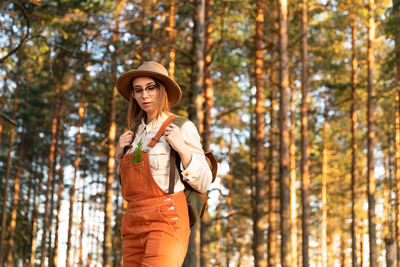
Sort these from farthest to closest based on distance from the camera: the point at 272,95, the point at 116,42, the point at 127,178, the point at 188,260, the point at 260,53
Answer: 1. the point at 272,95
2. the point at 260,53
3. the point at 116,42
4. the point at 188,260
5. the point at 127,178

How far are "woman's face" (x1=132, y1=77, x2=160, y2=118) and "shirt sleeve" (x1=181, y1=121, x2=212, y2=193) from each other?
30 cm

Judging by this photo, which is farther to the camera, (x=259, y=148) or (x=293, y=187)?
(x=293, y=187)

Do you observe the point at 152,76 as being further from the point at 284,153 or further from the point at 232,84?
the point at 232,84

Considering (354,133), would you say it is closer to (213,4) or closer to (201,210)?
(213,4)

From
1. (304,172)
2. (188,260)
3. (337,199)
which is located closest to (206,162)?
(188,260)

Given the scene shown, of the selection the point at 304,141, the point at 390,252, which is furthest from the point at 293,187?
the point at 390,252

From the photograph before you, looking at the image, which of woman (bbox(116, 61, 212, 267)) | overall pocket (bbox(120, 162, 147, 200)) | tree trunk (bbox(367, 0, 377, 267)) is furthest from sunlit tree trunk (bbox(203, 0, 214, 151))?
overall pocket (bbox(120, 162, 147, 200))

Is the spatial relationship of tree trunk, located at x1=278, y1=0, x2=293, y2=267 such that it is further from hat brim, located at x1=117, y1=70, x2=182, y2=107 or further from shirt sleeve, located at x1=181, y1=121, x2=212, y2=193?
shirt sleeve, located at x1=181, y1=121, x2=212, y2=193

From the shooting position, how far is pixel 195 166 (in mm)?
3109

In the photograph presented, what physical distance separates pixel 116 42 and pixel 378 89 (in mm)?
16576

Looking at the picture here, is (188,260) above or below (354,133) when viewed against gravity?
below

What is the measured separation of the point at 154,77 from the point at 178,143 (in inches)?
22.8

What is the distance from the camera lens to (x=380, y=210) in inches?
1626

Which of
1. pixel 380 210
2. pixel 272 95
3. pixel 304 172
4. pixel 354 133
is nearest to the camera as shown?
pixel 304 172
